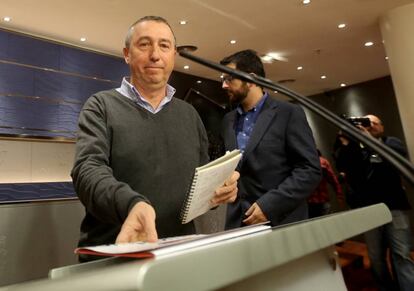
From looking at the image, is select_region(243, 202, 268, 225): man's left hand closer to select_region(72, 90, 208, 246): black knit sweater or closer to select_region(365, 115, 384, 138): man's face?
select_region(72, 90, 208, 246): black knit sweater

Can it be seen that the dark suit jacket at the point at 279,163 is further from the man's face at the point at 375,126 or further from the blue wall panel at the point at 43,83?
the blue wall panel at the point at 43,83

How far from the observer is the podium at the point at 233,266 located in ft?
0.93

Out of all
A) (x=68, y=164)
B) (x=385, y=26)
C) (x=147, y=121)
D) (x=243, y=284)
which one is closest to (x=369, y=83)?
(x=385, y=26)

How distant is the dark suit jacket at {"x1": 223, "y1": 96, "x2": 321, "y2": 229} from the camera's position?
1477 mm

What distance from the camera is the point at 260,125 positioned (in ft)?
5.02

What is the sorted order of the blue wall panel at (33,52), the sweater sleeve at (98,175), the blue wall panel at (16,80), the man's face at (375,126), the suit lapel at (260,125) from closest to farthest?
the sweater sleeve at (98,175), the suit lapel at (260,125), the man's face at (375,126), the blue wall panel at (16,80), the blue wall panel at (33,52)

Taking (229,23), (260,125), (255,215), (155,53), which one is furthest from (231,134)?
(229,23)

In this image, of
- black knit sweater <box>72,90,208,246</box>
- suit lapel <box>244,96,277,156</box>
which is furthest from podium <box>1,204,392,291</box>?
suit lapel <box>244,96,277,156</box>

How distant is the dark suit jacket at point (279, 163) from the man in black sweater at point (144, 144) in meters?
0.31

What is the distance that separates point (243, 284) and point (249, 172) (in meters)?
1.06

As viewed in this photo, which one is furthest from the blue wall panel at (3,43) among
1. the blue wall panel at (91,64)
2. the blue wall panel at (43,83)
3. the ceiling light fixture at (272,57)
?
the ceiling light fixture at (272,57)

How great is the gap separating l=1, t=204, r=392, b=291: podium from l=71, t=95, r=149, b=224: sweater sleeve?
0.78ft

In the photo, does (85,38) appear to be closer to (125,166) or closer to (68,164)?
(68,164)

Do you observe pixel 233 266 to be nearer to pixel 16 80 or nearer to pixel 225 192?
pixel 225 192
